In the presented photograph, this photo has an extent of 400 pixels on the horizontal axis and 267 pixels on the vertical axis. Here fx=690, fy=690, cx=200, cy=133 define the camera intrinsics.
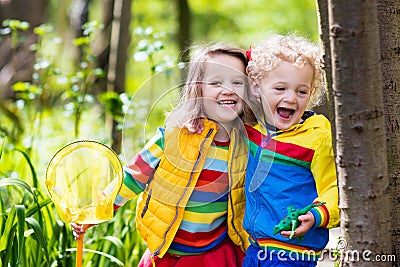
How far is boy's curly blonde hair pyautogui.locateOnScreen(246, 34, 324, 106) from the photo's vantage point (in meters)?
2.27

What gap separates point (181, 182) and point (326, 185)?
1.68 feet

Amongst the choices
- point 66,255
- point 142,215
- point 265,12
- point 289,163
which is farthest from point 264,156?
point 265,12

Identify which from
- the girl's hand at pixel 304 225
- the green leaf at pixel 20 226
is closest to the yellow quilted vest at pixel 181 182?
the girl's hand at pixel 304 225

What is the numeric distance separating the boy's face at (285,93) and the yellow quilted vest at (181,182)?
0.17 meters

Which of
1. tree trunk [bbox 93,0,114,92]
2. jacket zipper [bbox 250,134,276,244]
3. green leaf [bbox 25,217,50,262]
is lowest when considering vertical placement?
green leaf [bbox 25,217,50,262]

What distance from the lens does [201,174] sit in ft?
7.98

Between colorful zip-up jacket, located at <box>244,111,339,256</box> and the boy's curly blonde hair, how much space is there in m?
0.17

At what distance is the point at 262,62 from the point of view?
230 cm

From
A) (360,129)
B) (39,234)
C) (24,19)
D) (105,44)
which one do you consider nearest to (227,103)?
(360,129)

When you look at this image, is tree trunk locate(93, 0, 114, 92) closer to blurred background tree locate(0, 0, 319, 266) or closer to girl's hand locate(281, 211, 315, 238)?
blurred background tree locate(0, 0, 319, 266)

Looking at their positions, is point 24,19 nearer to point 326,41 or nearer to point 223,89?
point 223,89

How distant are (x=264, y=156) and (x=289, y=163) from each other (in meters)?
0.09

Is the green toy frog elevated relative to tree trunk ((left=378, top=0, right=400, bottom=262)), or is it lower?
lower

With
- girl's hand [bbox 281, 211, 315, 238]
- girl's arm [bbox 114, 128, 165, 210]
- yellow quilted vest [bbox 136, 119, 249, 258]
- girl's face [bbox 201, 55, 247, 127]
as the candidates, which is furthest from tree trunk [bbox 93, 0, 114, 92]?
girl's hand [bbox 281, 211, 315, 238]
